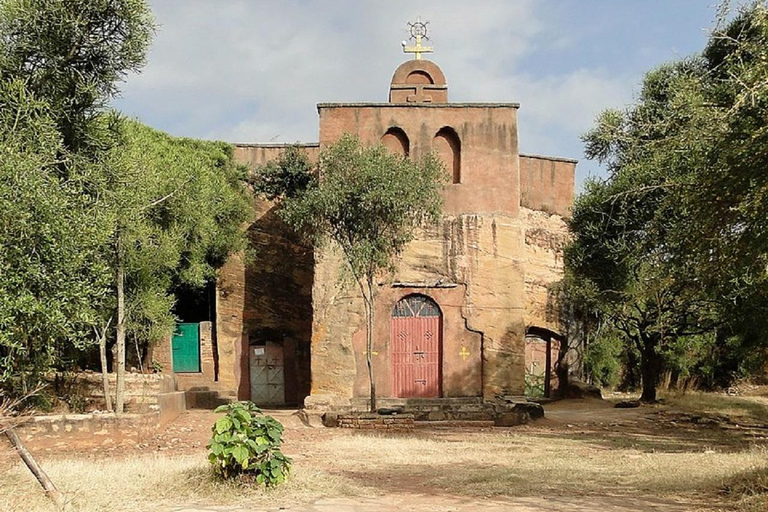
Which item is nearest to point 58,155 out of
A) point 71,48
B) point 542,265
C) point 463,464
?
point 71,48

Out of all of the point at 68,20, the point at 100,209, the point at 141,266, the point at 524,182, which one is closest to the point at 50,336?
the point at 100,209

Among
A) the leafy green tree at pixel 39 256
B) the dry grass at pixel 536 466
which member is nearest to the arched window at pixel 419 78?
the dry grass at pixel 536 466

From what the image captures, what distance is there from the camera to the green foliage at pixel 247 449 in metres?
9.49

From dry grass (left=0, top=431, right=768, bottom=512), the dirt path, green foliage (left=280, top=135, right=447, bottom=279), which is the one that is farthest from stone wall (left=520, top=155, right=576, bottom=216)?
the dirt path

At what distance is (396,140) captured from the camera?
73.8ft

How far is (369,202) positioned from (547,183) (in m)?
14.9

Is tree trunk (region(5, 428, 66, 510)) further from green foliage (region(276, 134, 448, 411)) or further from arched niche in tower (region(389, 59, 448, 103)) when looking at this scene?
arched niche in tower (region(389, 59, 448, 103))

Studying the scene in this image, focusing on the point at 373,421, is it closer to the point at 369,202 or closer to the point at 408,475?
the point at 369,202

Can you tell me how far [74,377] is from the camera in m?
17.7

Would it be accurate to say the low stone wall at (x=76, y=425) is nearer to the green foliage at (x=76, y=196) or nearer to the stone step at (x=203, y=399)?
the green foliage at (x=76, y=196)

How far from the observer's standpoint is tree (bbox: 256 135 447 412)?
1845cm

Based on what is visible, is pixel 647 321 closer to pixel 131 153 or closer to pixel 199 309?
pixel 199 309

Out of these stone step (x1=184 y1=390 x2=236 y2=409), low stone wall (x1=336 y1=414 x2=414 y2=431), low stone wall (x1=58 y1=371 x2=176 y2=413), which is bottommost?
stone step (x1=184 y1=390 x2=236 y2=409)

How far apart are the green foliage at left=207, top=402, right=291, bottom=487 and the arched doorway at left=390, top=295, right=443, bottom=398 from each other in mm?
11922
